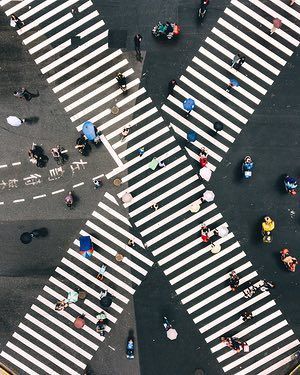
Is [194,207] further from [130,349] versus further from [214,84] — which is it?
[130,349]

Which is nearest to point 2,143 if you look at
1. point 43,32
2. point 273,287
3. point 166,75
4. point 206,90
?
point 43,32

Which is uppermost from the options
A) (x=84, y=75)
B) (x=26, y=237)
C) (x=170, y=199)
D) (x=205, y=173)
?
(x=84, y=75)

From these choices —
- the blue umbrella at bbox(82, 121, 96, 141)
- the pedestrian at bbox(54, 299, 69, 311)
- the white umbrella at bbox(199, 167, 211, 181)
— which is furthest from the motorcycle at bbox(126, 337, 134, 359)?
the blue umbrella at bbox(82, 121, 96, 141)

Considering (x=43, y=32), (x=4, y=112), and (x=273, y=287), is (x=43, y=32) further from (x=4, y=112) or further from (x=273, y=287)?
(x=273, y=287)

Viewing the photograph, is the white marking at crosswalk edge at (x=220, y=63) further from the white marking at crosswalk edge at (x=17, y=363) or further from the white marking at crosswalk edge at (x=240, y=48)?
the white marking at crosswalk edge at (x=17, y=363)

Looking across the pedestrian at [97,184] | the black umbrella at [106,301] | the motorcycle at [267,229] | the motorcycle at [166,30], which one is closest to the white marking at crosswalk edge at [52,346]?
the black umbrella at [106,301]

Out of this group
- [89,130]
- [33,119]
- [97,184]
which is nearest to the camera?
[89,130]

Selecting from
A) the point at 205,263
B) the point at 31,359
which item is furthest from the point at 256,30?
the point at 31,359
